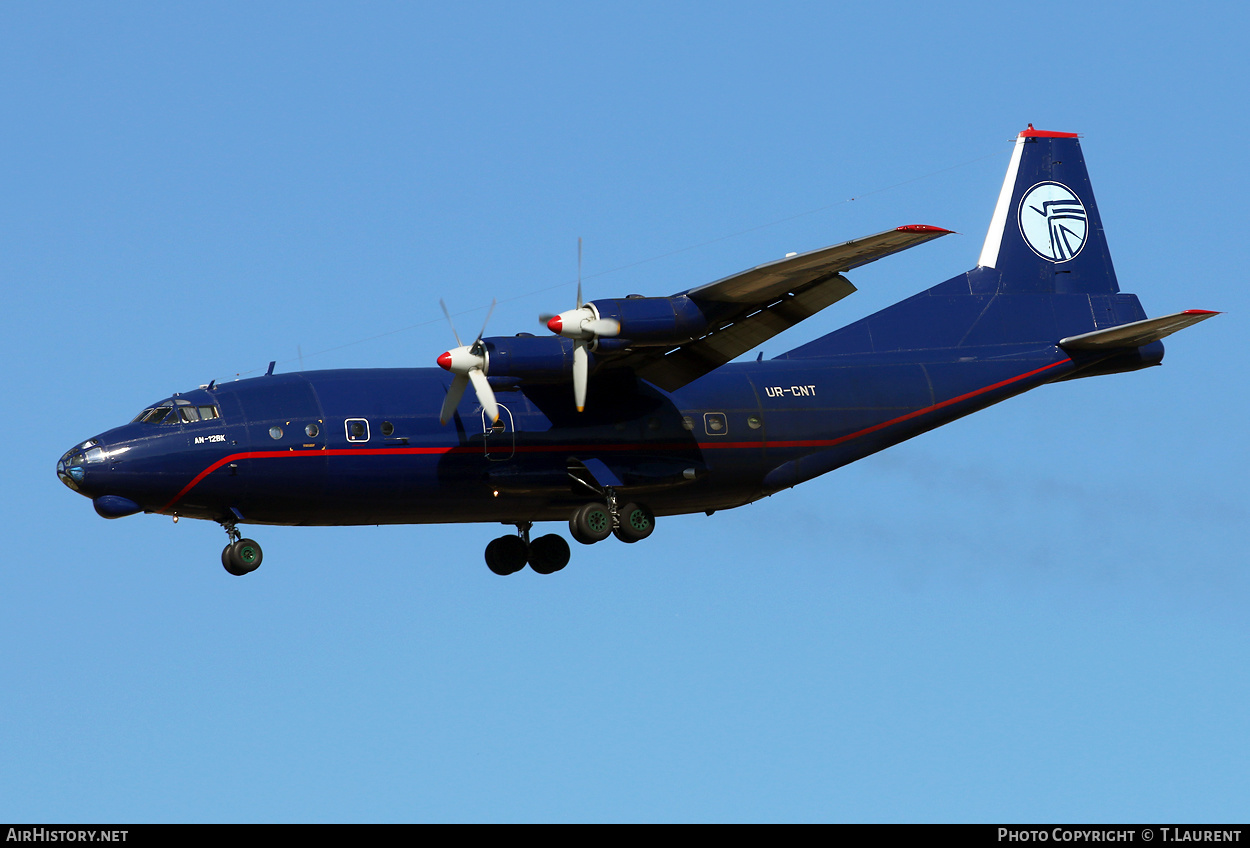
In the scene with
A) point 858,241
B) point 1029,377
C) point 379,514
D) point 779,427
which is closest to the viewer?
point 858,241

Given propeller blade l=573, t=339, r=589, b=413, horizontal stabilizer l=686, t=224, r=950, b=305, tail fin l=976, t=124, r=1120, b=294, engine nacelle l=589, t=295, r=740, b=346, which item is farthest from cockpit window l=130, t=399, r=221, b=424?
tail fin l=976, t=124, r=1120, b=294

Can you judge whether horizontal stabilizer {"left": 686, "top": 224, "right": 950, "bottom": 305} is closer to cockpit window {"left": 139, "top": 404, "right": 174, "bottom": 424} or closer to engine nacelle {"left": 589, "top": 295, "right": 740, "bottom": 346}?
engine nacelle {"left": 589, "top": 295, "right": 740, "bottom": 346}

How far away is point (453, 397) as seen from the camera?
2692cm

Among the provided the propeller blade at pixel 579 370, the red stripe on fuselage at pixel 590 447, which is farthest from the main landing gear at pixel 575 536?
the propeller blade at pixel 579 370

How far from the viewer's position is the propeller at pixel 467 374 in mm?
26438

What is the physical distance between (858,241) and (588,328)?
4.07m

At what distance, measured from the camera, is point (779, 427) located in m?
29.2

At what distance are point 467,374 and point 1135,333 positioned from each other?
11535mm

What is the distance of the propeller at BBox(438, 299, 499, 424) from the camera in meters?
26.4

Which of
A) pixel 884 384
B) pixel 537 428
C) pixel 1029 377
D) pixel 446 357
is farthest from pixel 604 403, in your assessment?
pixel 1029 377

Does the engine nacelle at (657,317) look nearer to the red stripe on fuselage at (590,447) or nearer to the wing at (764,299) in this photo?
the wing at (764,299)

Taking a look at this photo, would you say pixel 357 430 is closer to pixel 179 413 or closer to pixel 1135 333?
pixel 179 413

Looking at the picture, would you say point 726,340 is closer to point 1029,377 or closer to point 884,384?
point 884,384

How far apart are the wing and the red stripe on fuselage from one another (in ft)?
3.85
